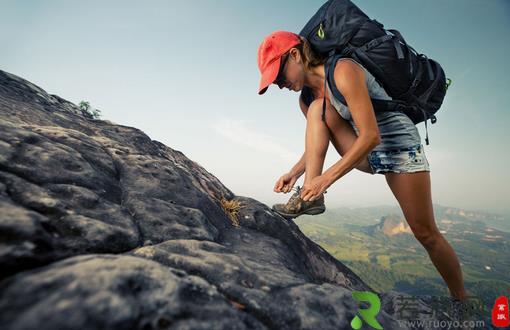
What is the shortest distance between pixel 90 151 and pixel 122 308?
11.6 ft

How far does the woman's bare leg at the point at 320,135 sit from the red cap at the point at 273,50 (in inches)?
45.8

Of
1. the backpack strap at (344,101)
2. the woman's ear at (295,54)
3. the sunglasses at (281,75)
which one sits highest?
the woman's ear at (295,54)

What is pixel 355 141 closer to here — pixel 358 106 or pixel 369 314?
pixel 358 106

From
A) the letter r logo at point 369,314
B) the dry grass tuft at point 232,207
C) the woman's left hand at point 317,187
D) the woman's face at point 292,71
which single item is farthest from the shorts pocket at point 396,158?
the dry grass tuft at point 232,207

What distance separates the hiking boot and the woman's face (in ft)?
7.06

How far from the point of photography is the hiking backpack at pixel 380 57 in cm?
448

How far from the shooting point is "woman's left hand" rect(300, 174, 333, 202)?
175 inches

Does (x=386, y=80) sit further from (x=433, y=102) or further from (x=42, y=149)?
(x=42, y=149)

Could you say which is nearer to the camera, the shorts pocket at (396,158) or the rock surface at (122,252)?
the rock surface at (122,252)

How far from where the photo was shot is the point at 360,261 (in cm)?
19450

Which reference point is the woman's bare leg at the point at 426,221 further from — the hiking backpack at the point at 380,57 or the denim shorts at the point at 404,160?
the hiking backpack at the point at 380,57

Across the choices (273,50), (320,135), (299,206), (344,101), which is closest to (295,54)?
(273,50)

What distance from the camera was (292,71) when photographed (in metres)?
5.07

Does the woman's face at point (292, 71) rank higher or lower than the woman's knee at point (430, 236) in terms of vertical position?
higher
